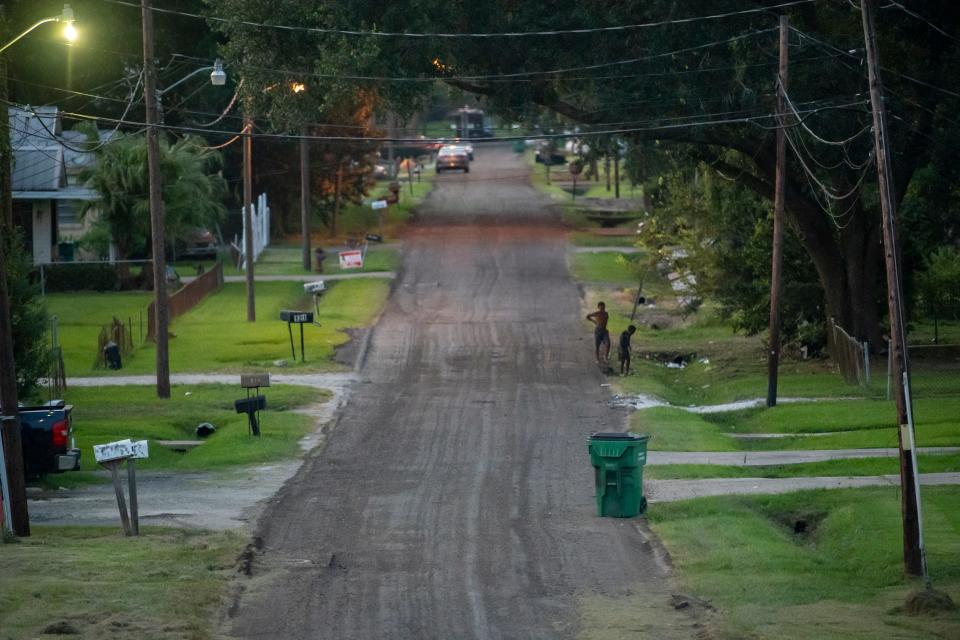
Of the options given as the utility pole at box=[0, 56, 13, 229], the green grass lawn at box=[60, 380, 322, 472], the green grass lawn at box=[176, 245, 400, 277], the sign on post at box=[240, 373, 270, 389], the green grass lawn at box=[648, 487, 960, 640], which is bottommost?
the green grass lawn at box=[60, 380, 322, 472]

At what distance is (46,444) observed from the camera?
69.1ft

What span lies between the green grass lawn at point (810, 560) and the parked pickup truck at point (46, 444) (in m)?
8.51

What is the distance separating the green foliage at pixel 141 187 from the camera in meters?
51.5

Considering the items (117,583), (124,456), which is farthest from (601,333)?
(117,583)

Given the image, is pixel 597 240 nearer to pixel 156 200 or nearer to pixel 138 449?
pixel 156 200

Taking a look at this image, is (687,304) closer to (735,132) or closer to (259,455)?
(735,132)

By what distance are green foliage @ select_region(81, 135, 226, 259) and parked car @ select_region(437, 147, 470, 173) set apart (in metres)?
45.4

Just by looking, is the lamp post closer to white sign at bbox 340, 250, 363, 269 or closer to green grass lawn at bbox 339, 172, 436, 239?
white sign at bbox 340, 250, 363, 269

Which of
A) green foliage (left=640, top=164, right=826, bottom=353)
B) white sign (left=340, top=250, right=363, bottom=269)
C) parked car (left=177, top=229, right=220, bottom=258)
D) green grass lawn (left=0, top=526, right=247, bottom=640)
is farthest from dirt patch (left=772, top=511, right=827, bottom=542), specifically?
parked car (left=177, top=229, right=220, bottom=258)

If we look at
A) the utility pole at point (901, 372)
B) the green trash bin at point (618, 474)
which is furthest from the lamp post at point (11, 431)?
the utility pole at point (901, 372)

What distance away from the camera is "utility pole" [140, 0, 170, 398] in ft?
97.5

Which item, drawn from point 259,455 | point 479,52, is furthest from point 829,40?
point 259,455

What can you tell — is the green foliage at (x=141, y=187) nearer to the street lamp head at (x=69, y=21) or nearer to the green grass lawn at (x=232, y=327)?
the green grass lawn at (x=232, y=327)

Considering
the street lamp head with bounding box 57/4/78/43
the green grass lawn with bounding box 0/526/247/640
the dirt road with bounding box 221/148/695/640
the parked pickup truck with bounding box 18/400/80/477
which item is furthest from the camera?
the street lamp head with bounding box 57/4/78/43
